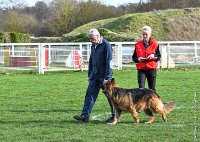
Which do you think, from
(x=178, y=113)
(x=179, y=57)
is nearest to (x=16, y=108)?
(x=178, y=113)

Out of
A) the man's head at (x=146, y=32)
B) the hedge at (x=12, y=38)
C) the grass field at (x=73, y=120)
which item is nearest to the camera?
the grass field at (x=73, y=120)

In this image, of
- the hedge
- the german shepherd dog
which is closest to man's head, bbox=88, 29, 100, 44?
the german shepherd dog

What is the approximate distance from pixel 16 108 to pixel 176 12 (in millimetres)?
41023

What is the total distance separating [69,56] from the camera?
32.1 meters

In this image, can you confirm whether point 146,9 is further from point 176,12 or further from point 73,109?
point 73,109

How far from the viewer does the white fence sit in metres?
30.3

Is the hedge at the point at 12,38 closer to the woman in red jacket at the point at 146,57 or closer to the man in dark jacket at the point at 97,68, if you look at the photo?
the woman in red jacket at the point at 146,57

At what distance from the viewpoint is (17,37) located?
50406 millimetres

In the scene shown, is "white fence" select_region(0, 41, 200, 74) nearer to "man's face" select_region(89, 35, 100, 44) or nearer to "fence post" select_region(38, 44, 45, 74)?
"fence post" select_region(38, 44, 45, 74)

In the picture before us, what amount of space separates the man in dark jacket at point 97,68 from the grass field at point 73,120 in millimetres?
315

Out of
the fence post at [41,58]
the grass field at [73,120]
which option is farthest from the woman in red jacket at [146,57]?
the fence post at [41,58]

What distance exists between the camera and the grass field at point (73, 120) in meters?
9.84

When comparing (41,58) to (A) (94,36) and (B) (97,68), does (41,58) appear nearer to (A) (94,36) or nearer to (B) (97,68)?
(B) (97,68)

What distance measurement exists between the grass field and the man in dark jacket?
1.03 feet
